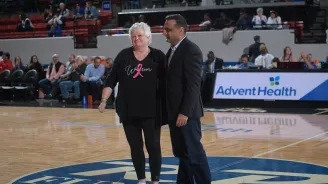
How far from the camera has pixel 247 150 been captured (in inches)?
348

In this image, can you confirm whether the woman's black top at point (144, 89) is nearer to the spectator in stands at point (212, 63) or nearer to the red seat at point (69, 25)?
the spectator in stands at point (212, 63)

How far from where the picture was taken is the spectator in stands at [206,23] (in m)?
21.9

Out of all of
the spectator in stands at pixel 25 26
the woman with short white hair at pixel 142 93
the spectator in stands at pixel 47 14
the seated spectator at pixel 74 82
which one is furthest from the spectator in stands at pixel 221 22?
the woman with short white hair at pixel 142 93

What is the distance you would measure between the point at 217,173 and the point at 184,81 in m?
1.84

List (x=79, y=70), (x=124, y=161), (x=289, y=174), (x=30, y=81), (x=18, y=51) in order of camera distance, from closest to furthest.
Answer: (x=289, y=174) < (x=124, y=161) < (x=79, y=70) < (x=30, y=81) < (x=18, y=51)

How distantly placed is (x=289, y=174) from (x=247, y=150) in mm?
1849

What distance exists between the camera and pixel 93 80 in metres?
17.7

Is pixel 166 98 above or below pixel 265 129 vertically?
above

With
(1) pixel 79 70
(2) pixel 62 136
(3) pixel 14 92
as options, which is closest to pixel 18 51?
(3) pixel 14 92

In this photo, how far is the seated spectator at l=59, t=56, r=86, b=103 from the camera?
18328 mm

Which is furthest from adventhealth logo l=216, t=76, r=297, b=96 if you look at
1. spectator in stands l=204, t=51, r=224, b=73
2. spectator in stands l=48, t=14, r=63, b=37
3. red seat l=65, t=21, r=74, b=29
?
red seat l=65, t=21, r=74, b=29

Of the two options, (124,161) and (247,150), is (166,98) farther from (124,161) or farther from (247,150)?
(247,150)

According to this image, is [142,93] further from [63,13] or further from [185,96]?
[63,13]

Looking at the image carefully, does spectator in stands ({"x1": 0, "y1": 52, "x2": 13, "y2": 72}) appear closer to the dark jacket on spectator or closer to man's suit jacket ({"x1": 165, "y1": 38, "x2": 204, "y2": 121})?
the dark jacket on spectator
